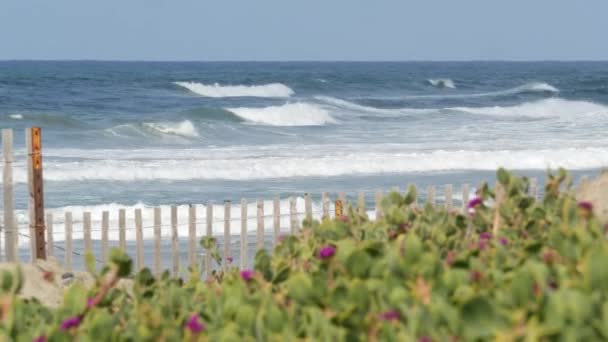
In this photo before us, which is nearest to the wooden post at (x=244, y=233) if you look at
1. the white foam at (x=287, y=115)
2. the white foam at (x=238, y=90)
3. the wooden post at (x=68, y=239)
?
the wooden post at (x=68, y=239)

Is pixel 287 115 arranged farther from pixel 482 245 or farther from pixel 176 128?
pixel 482 245

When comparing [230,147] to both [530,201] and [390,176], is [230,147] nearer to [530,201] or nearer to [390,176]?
[390,176]

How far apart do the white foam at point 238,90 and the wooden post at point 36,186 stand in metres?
52.7

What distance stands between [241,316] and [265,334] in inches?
2.6

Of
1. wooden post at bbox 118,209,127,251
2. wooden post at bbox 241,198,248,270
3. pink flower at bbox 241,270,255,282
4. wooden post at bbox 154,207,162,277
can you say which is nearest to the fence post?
wooden post at bbox 118,209,127,251

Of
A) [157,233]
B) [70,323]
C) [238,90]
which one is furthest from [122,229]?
[238,90]

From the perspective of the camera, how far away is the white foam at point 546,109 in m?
45.6

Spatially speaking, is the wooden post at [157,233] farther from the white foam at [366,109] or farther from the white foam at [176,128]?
the white foam at [366,109]

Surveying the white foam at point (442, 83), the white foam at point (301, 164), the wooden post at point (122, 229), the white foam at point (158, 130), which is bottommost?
the white foam at point (301, 164)

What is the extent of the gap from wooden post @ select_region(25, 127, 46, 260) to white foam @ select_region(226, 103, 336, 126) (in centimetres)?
2933

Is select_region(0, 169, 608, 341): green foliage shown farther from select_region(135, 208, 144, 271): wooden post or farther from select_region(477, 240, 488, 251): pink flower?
select_region(135, 208, 144, 271): wooden post

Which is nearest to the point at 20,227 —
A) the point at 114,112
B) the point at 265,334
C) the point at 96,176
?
the point at 96,176

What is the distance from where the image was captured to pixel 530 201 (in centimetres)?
303

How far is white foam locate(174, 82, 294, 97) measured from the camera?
6203 cm
